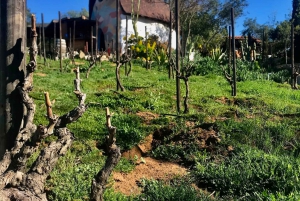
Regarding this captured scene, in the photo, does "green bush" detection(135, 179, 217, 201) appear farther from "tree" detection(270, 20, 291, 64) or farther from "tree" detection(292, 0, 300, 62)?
"tree" detection(270, 20, 291, 64)

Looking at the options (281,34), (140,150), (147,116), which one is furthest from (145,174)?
(281,34)

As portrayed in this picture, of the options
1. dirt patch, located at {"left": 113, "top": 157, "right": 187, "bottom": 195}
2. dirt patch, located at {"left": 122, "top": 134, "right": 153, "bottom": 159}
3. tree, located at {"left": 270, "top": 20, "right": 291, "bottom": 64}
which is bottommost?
dirt patch, located at {"left": 113, "top": 157, "right": 187, "bottom": 195}

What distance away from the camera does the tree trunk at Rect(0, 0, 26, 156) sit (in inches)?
76.6

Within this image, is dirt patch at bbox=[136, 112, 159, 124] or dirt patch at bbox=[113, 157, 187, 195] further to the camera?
dirt patch at bbox=[136, 112, 159, 124]

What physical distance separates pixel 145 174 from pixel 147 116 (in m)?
1.89

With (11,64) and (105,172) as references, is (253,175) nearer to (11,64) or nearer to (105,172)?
(105,172)

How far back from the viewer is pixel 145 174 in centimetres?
363

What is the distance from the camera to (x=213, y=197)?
3.02m

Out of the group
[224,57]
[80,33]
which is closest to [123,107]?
[224,57]

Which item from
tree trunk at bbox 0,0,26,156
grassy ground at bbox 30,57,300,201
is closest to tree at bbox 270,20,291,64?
grassy ground at bbox 30,57,300,201

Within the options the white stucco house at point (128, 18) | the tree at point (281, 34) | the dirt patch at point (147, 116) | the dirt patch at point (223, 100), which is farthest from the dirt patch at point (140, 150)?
the tree at point (281, 34)

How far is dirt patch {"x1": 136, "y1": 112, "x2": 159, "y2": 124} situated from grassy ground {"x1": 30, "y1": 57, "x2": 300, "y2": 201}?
10cm

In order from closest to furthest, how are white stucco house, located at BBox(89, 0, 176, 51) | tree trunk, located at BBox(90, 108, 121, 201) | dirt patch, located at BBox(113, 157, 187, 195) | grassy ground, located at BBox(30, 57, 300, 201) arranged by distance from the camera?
tree trunk, located at BBox(90, 108, 121, 201)
grassy ground, located at BBox(30, 57, 300, 201)
dirt patch, located at BBox(113, 157, 187, 195)
white stucco house, located at BBox(89, 0, 176, 51)

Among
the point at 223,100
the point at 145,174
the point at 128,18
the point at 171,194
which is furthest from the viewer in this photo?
the point at 128,18
